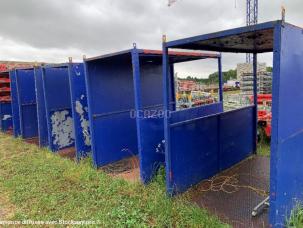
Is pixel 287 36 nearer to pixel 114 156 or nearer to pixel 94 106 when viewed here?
pixel 94 106

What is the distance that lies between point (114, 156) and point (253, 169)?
2684mm

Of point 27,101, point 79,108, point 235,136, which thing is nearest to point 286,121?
point 235,136

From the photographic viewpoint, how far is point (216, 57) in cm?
547

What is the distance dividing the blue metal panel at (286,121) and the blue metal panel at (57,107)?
16.8 feet

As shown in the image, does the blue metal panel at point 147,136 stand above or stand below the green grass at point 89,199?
above

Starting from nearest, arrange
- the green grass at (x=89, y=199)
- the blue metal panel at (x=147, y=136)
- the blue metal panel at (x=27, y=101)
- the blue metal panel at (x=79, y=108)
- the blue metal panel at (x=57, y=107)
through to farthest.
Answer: the green grass at (x=89, y=199), the blue metal panel at (x=147, y=136), the blue metal panel at (x=79, y=108), the blue metal panel at (x=57, y=107), the blue metal panel at (x=27, y=101)

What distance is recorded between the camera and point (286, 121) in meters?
2.77

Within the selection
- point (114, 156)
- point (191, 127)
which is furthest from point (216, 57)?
point (114, 156)

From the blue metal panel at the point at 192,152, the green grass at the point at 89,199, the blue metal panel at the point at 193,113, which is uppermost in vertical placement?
the blue metal panel at the point at 193,113

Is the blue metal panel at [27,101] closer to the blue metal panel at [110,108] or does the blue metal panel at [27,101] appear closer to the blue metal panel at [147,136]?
the blue metal panel at [110,108]

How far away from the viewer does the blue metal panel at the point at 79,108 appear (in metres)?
5.55

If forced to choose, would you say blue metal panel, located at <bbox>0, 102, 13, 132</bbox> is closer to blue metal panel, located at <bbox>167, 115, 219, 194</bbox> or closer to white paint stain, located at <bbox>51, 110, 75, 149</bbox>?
white paint stain, located at <bbox>51, 110, 75, 149</bbox>

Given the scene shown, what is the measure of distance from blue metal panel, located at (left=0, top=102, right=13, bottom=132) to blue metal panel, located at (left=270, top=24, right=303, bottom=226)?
28.7ft

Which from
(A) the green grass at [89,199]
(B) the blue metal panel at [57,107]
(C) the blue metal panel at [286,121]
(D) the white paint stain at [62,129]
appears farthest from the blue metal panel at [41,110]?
(C) the blue metal panel at [286,121]
